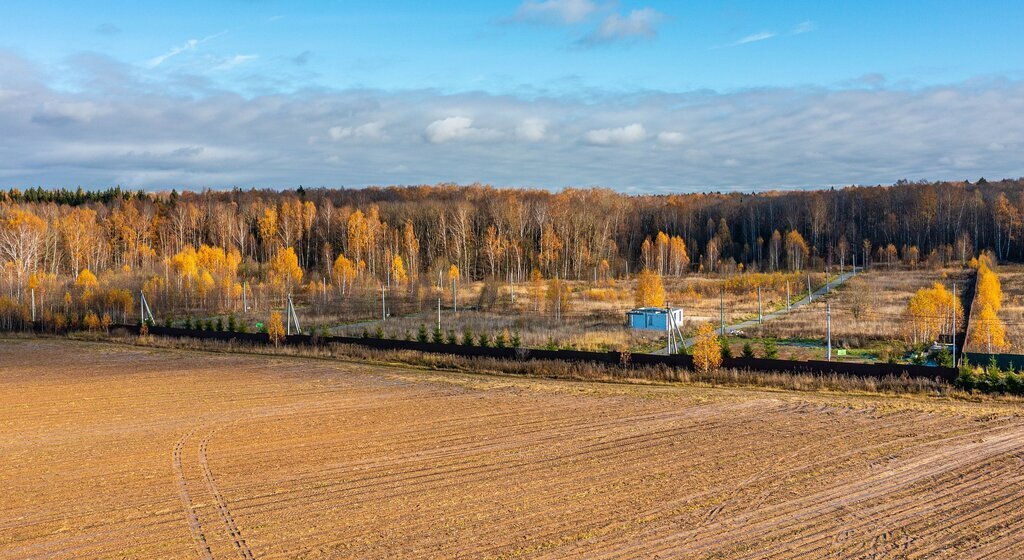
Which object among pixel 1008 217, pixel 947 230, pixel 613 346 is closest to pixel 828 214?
pixel 947 230

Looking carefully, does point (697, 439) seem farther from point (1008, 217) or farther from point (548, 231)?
point (1008, 217)

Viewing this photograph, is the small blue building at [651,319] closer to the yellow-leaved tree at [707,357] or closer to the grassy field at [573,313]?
the grassy field at [573,313]

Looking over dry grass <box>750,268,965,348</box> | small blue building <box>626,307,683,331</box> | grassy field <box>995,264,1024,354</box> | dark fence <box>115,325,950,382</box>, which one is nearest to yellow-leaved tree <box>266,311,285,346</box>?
dark fence <box>115,325,950,382</box>

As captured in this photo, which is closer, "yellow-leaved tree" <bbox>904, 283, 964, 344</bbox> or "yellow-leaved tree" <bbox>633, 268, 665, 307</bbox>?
"yellow-leaved tree" <bbox>904, 283, 964, 344</bbox>

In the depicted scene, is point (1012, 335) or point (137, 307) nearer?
point (1012, 335)

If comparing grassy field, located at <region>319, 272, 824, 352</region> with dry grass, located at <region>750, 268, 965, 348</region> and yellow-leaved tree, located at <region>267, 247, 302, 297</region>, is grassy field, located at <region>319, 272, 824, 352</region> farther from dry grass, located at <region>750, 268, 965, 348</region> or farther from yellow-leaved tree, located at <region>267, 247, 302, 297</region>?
yellow-leaved tree, located at <region>267, 247, 302, 297</region>

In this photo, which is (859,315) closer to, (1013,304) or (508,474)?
(1013,304)
